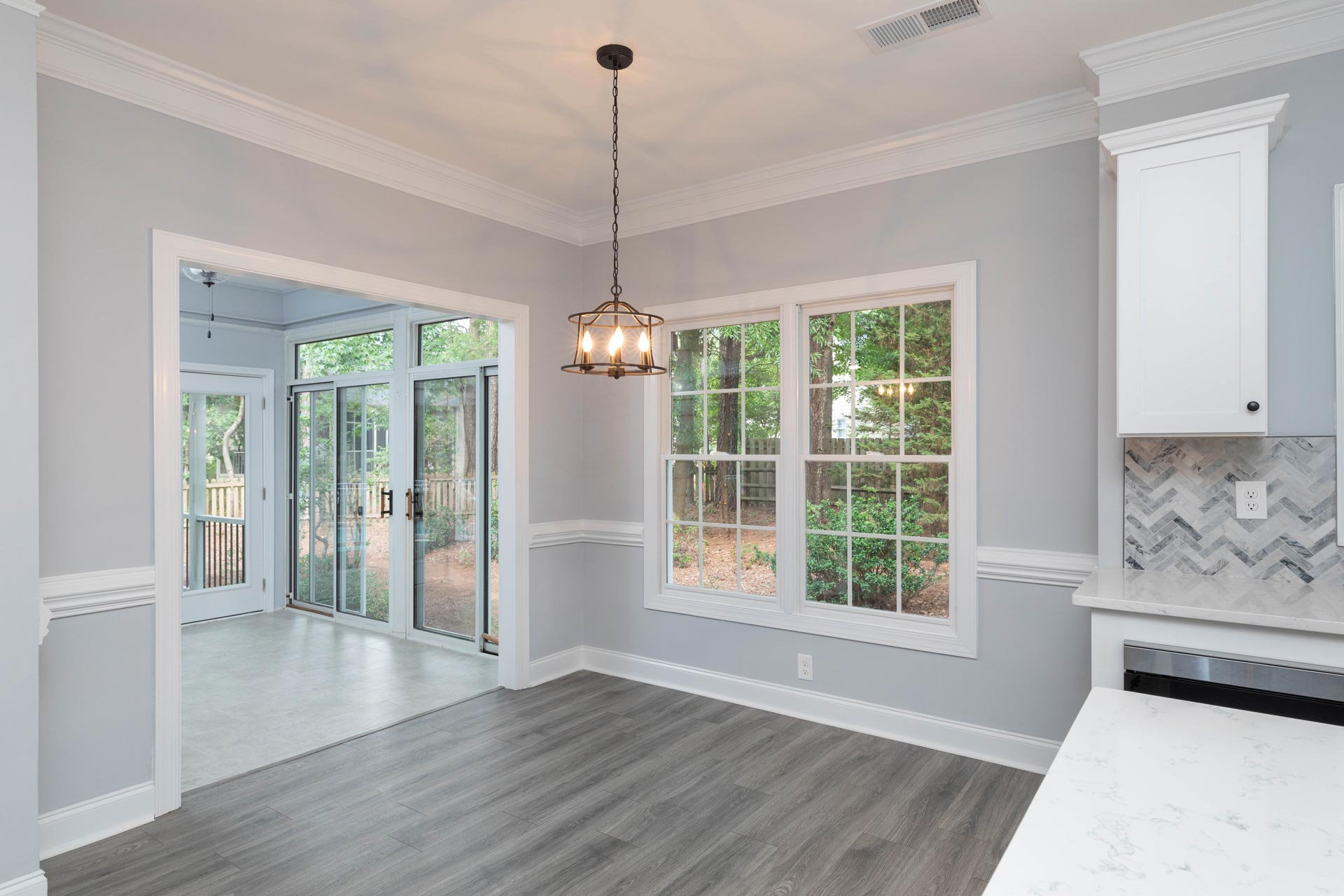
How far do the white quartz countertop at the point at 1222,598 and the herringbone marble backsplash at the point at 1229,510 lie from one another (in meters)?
0.06

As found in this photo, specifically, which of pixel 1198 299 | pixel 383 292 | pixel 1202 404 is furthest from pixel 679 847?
pixel 383 292

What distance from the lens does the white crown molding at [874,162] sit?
10.7 feet

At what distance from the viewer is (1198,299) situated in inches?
99.7

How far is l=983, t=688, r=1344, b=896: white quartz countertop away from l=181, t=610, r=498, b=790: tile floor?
11.4 feet

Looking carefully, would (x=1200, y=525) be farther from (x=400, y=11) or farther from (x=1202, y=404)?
(x=400, y=11)

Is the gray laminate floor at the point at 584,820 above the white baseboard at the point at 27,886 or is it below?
below

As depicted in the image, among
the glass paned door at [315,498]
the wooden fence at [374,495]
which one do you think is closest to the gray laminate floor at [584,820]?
the wooden fence at [374,495]

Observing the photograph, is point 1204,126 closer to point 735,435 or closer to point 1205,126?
point 1205,126

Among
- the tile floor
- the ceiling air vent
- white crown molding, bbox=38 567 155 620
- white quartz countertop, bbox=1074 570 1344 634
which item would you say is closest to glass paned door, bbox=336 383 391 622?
the tile floor

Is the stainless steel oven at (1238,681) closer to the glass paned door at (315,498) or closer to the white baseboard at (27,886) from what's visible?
the white baseboard at (27,886)

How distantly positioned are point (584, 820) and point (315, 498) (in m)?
4.78

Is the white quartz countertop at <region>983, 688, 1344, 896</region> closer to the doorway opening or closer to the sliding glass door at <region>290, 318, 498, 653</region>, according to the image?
the doorway opening

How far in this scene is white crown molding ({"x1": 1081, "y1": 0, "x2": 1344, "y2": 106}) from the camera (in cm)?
255

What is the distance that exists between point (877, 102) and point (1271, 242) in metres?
1.61
